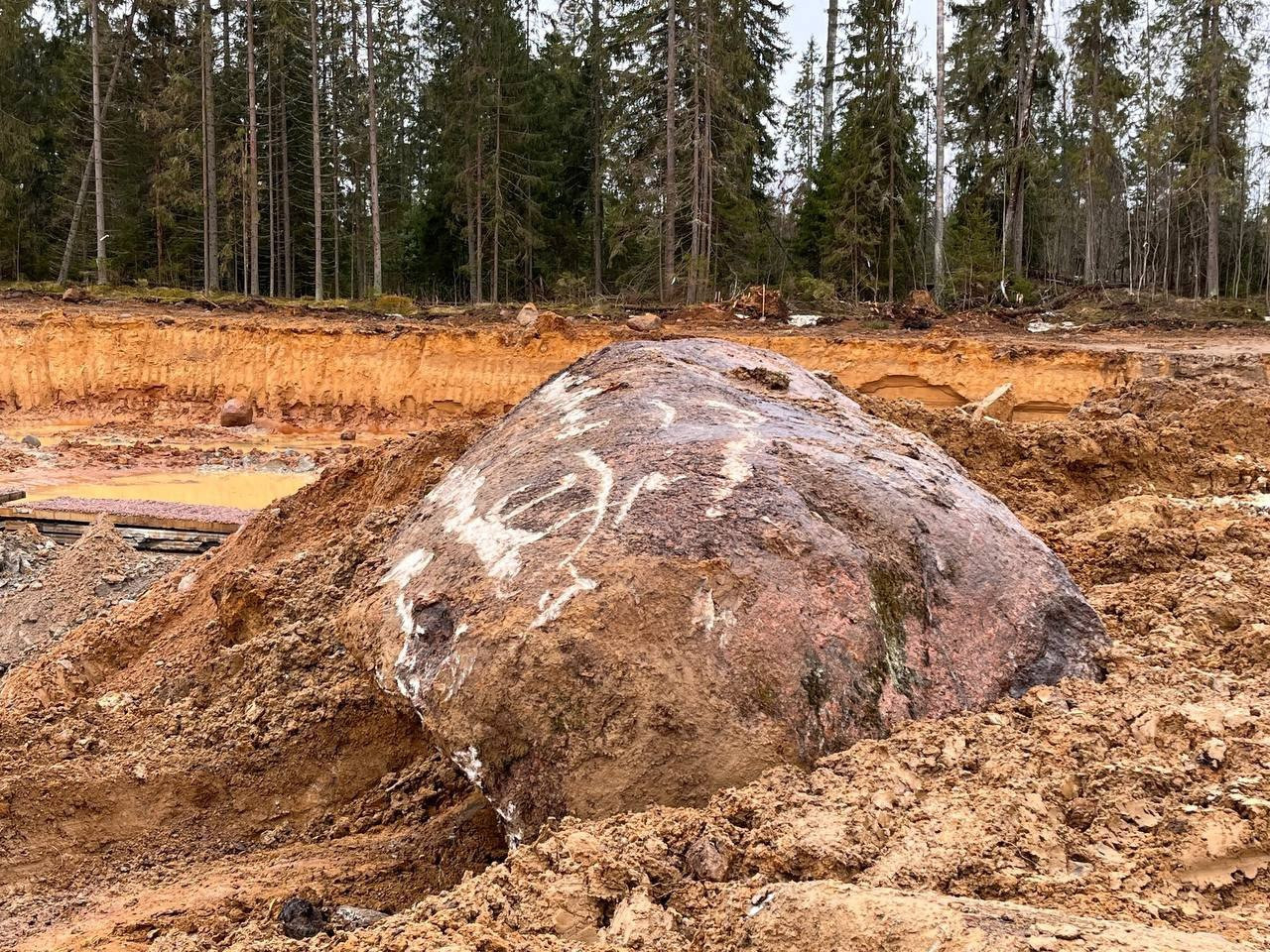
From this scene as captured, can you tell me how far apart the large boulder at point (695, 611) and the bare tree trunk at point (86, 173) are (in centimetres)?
2577

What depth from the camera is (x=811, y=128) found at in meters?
31.6

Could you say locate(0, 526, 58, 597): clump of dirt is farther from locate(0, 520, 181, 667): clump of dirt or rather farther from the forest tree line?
the forest tree line

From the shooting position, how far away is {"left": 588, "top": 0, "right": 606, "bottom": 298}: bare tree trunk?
2627 cm

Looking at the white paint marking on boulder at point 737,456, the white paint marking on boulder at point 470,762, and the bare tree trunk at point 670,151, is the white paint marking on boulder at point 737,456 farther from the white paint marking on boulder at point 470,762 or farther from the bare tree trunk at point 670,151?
the bare tree trunk at point 670,151

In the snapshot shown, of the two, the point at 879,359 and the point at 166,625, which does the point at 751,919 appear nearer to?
the point at 166,625

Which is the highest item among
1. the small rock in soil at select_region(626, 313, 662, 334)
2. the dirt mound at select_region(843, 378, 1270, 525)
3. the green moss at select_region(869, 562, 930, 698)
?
the small rock in soil at select_region(626, 313, 662, 334)

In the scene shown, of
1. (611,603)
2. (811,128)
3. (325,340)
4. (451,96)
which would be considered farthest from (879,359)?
(811,128)

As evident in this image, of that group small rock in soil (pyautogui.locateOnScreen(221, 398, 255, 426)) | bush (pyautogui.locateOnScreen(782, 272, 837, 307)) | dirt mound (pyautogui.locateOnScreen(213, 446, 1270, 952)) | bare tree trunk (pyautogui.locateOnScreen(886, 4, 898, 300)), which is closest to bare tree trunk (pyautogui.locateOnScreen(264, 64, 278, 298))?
small rock in soil (pyautogui.locateOnScreen(221, 398, 255, 426))

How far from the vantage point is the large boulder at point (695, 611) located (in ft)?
Result: 8.55

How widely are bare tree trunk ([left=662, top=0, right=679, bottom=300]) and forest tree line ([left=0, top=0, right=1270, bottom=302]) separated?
2.4 inches

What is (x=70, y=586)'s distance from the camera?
652cm

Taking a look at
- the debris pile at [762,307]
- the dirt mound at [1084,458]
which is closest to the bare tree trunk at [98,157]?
the debris pile at [762,307]

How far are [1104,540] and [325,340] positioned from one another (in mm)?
13276

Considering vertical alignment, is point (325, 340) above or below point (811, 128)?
below
